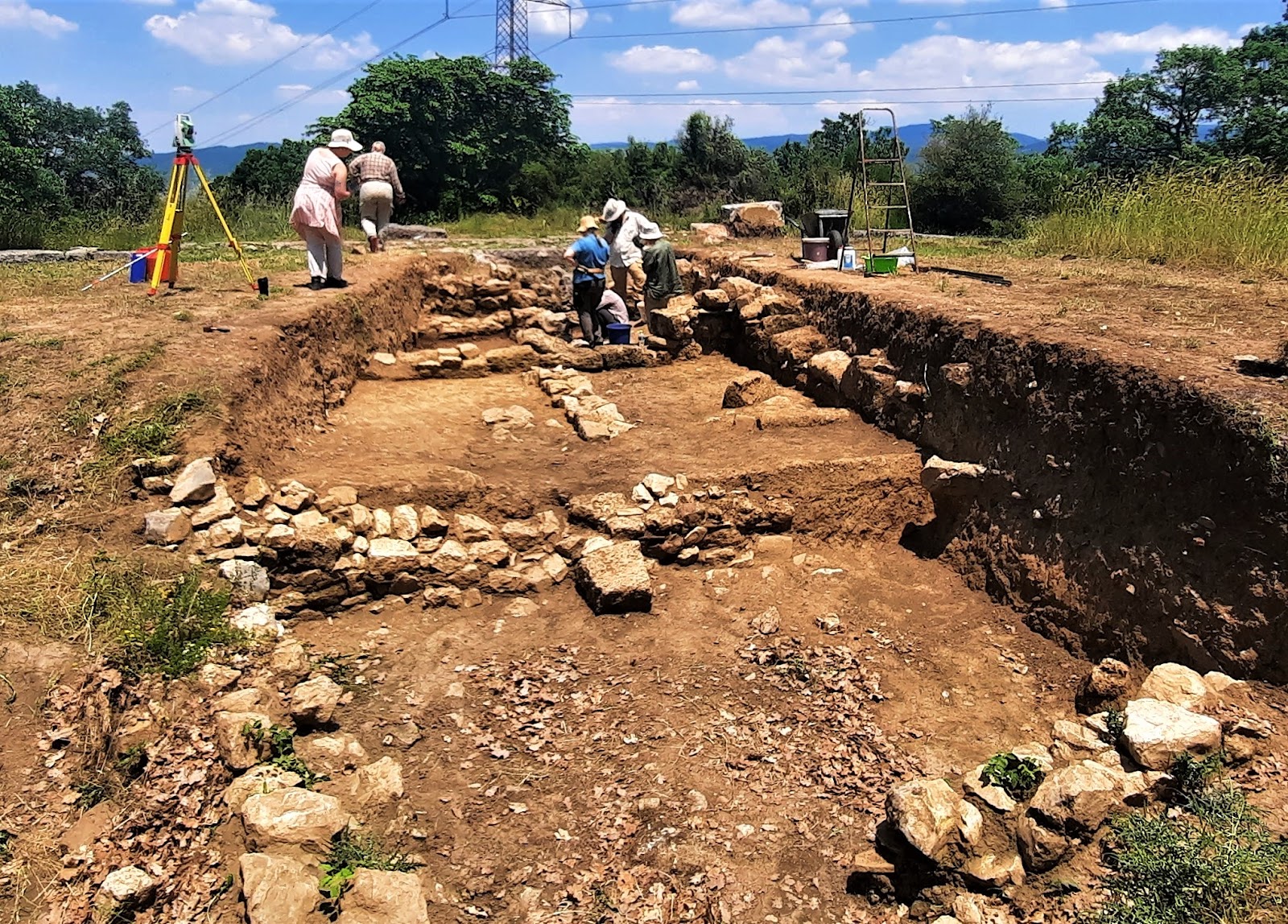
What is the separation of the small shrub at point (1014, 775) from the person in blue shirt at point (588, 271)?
8073mm

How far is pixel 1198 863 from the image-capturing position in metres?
2.65

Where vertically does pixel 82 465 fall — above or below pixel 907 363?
below

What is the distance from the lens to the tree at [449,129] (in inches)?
786

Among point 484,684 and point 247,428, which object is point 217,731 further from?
point 247,428

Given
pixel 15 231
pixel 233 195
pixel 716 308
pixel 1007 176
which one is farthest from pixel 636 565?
pixel 1007 176

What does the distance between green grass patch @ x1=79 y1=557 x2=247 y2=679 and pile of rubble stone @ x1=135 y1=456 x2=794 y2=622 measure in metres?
0.21

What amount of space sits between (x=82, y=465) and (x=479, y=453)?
8.79 feet

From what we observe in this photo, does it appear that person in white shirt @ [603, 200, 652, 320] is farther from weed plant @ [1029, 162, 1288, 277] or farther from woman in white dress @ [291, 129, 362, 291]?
weed plant @ [1029, 162, 1288, 277]

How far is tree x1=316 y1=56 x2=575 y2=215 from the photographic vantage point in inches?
786

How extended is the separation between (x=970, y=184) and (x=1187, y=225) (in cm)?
1027

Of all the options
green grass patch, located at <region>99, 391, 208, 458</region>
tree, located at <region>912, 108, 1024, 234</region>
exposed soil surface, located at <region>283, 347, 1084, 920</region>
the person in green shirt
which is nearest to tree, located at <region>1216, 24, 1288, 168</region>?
tree, located at <region>912, 108, 1024, 234</region>

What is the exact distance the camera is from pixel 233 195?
16.5 meters

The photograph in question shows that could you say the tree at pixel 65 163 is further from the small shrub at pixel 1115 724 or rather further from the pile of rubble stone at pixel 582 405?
the small shrub at pixel 1115 724

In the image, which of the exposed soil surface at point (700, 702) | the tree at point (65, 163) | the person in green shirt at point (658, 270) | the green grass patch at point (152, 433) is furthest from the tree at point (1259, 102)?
the tree at point (65, 163)
